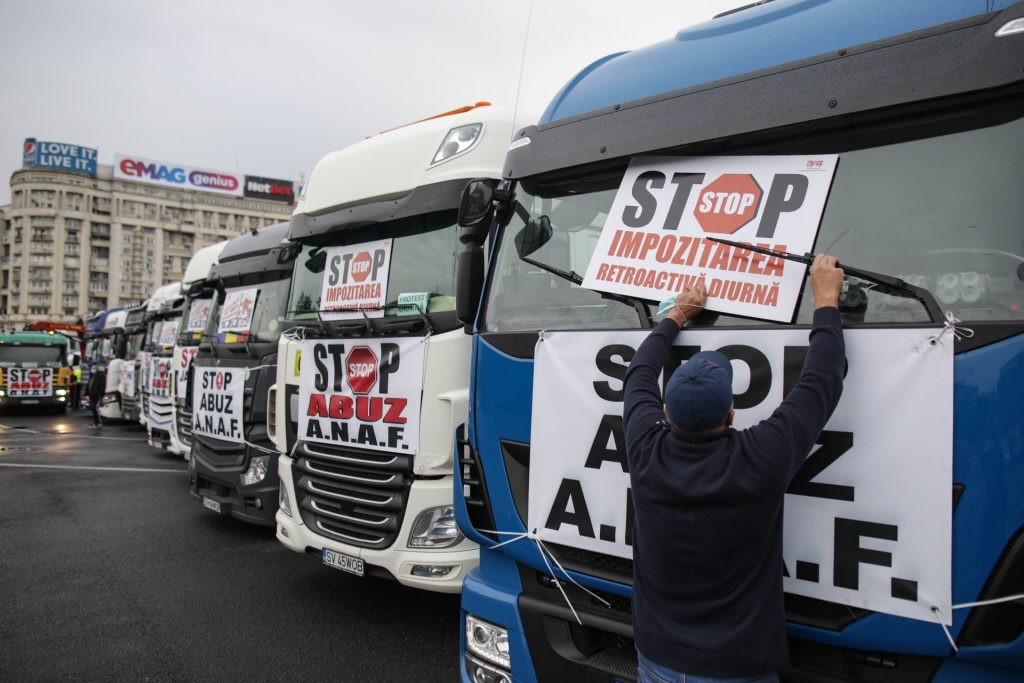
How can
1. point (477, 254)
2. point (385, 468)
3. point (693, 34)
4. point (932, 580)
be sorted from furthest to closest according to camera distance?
point (385, 468) → point (477, 254) → point (693, 34) → point (932, 580)

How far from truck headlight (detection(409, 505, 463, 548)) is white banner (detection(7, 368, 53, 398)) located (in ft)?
73.4

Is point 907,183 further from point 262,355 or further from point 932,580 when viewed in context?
point 262,355

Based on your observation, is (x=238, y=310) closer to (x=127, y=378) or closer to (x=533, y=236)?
(x=533, y=236)

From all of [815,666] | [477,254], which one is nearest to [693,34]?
[477,254]

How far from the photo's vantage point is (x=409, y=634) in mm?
4000

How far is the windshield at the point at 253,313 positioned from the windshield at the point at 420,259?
2133 millimetres

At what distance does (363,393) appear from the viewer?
389 cm

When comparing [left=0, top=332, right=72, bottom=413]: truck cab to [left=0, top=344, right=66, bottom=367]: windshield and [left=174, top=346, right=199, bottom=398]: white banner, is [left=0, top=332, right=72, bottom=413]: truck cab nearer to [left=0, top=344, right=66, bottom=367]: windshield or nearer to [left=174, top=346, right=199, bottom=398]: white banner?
[left=0, top=344, right=66, bottom=367]: windshield

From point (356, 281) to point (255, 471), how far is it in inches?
96.0

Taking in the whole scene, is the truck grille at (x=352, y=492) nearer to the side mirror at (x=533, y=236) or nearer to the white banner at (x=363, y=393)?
the white banner at (x=363, y=393)

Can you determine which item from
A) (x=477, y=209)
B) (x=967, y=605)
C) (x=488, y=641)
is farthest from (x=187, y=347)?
(x=967, y=605)

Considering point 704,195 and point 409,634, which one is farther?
point 409,634

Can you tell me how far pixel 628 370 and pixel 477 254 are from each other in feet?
3.79

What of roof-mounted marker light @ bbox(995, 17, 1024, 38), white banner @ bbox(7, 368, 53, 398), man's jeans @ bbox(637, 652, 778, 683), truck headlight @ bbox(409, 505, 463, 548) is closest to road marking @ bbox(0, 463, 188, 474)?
truck headlight @ bbox(409, 505, 463, 548)
